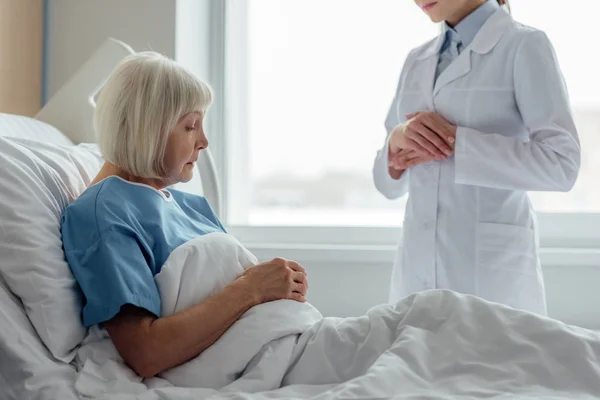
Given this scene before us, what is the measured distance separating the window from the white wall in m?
0.36

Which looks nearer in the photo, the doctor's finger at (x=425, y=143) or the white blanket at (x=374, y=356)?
the white blanket at (x=374, y=356)

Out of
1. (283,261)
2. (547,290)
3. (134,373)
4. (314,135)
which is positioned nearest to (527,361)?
(283,261)

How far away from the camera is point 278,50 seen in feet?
8.82

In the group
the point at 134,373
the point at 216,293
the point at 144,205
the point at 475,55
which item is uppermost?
the point at 475,55

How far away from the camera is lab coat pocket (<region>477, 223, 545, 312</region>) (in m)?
1.70

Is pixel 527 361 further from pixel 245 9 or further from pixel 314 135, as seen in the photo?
pixel 245 9

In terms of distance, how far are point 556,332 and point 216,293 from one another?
1.80 ft

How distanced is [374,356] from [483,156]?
0.68m

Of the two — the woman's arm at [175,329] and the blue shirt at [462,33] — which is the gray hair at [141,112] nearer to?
the woman's arm at [175,329]

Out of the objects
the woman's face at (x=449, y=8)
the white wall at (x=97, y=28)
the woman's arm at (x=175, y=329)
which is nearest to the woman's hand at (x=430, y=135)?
the woman's face at (x=449, y=8)

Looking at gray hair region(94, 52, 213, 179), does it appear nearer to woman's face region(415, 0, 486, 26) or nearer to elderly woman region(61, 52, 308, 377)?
elderly woman region(61, 52, 308, 377)

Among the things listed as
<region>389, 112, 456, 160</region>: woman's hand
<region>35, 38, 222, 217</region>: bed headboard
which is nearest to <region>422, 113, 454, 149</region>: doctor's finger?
<region>389, 112, 456, 160</region>: woman's hand

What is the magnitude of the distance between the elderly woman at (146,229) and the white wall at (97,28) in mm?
961

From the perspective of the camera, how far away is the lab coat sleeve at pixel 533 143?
5.40 feet
